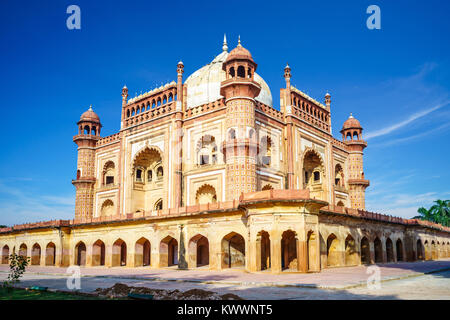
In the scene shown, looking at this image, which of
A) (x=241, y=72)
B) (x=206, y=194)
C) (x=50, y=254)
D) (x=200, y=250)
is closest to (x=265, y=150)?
(x=206, y=194)

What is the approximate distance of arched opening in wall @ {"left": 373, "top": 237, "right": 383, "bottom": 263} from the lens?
28.1 meters

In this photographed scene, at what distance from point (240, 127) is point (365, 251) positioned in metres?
11.8

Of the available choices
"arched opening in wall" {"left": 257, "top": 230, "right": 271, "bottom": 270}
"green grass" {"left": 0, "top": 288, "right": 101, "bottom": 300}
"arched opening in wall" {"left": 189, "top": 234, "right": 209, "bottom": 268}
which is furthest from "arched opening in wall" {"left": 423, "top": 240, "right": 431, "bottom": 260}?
"green grass" {"left": 0, "top": 288, "right": 101, "bottom": 300}

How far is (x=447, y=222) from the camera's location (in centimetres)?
6038

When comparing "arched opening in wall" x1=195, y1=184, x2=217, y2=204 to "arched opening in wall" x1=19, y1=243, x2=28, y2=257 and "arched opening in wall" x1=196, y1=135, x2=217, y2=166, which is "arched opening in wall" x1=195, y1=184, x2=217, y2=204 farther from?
"arched opening in wall" x1=19, y1=243, x2=28, y2=257

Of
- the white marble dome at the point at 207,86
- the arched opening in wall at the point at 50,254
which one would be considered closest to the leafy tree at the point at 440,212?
the white marble dome at the point at 207,86

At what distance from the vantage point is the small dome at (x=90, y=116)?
37.6 metres

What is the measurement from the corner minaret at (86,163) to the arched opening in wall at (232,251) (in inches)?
704

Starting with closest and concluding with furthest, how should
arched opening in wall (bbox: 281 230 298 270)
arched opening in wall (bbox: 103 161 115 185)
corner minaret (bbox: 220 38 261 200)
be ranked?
arched opening in wall (bbox: 281 230 298 270) < corner minaret (bbox: 220 38 261 200) < arched opening in wall (bbox: 103 161 115 185)

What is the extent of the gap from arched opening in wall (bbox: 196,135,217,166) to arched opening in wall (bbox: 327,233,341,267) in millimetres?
9966

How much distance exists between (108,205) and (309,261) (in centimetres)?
2165

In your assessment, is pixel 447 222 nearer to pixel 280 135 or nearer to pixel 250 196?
pixel 280 135

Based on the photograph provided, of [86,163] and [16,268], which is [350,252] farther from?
[86,163]

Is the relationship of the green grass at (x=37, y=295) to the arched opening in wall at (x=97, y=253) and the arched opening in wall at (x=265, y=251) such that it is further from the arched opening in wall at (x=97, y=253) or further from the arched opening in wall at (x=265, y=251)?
the arched opening in wall at (x=97, y=253)
